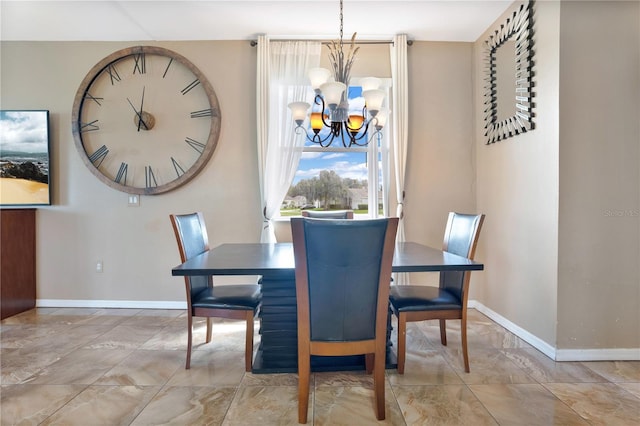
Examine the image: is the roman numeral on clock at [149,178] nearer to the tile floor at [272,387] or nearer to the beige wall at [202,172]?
the beige wall at [202,172]

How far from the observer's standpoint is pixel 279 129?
3242 millimetres

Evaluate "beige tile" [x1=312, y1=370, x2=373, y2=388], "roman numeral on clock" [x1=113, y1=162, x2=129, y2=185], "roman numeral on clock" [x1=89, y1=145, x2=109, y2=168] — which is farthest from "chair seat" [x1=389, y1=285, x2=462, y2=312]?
"roman numeral on clock" [x1=89, y1=145, x2=109, y2=168]

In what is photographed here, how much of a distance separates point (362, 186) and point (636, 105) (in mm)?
2087

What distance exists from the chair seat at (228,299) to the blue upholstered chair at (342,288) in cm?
60

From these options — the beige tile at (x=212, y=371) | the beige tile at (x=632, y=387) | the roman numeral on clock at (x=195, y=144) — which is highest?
the roman numeral on clock at (x=195, y=144)

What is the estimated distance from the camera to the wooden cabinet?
303 centimetres

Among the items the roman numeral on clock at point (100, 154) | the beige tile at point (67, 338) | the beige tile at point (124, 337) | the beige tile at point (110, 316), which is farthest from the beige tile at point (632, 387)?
the roman numeral on clock at point (100, 154)

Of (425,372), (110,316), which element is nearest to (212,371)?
(425,372)

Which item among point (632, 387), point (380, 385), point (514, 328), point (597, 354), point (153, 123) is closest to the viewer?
point (380, 385)

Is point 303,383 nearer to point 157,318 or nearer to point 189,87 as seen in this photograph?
point 157,318

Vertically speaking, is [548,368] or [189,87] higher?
[189,87]

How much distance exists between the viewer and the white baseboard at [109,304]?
3326 mm

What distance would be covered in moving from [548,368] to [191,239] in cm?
244

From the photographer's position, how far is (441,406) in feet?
5.51
